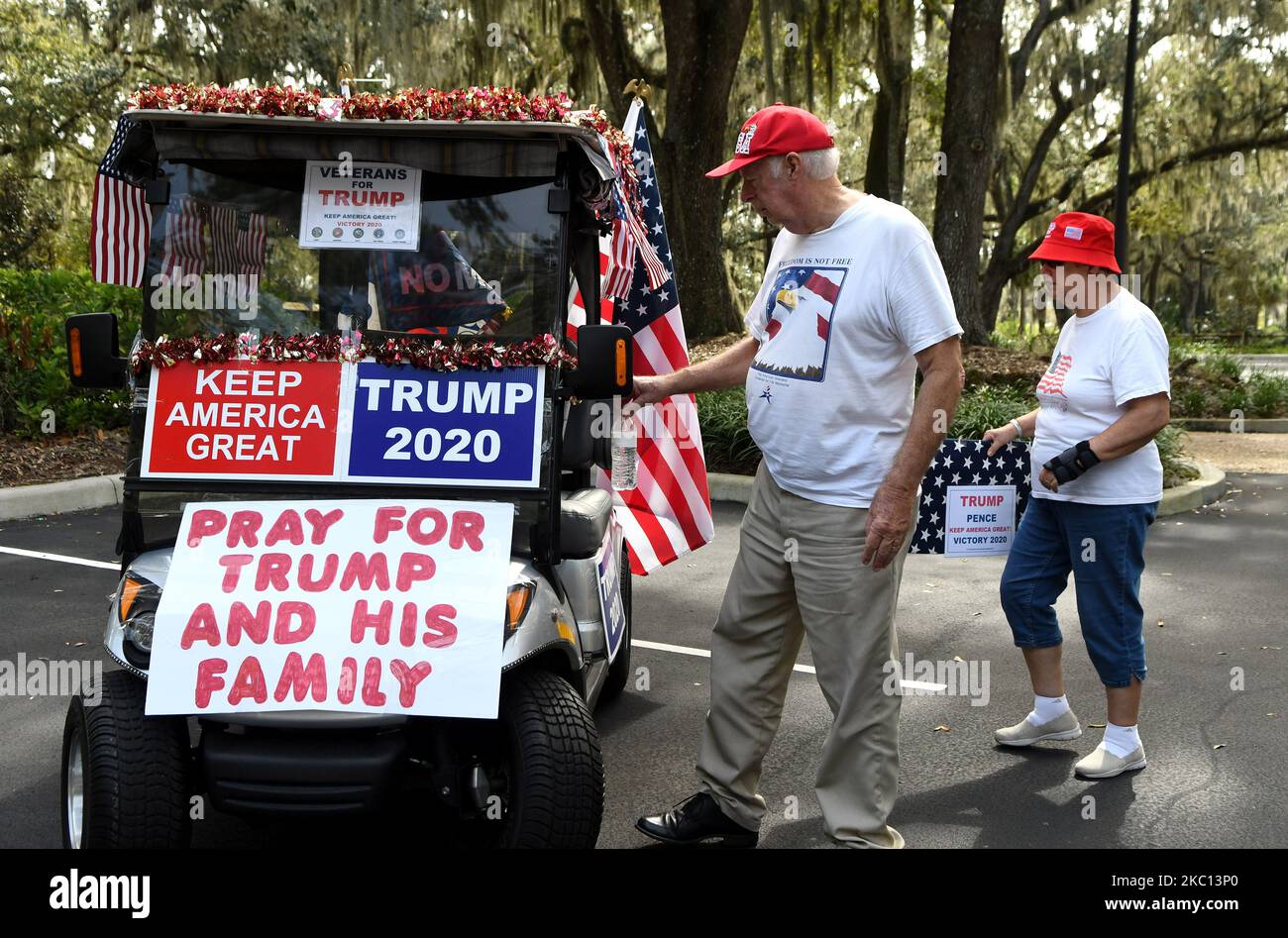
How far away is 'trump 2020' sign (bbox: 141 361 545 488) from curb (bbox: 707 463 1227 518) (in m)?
6.78

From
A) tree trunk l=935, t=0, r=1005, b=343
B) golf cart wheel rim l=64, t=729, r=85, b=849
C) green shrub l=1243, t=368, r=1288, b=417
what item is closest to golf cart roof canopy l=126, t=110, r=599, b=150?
golf cart wheel rim l=64, t=729, r=85, b=849

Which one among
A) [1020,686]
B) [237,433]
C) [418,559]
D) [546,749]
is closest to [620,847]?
[546,749]

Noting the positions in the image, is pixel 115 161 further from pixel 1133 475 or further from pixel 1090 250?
pixel 1133 475

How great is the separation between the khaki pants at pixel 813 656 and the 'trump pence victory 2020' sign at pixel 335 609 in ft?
2.72

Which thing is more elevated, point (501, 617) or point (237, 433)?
point (237, 433)

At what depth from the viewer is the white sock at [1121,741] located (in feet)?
14.8

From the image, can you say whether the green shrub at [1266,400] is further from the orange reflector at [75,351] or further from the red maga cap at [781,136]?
the orange reflector at [75,351]

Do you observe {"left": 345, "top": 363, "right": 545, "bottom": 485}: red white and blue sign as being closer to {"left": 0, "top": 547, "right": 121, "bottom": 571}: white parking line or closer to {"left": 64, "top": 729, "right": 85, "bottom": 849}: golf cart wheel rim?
{"left": 64, "top": 729, "right": 85, "bottom": 849}: golf cart wheel rim

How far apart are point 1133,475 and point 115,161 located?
11.5 ft

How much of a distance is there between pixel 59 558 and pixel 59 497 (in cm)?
184

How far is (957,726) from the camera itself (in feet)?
16.7

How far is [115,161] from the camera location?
3896 millimetres

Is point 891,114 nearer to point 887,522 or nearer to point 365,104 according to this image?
point 365,104
